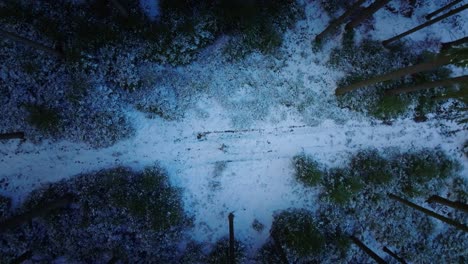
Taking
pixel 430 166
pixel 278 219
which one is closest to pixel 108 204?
pixel 278 219

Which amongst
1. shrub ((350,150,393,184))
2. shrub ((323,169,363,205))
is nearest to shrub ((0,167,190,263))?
shrub ((323,169,363,205))

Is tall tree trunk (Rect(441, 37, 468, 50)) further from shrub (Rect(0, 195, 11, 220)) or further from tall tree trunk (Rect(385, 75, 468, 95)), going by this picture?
shrub (Rect(0, 195, 11, 220))

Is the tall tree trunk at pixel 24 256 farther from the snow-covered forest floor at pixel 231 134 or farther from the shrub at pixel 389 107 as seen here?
the shrub at pixel 389 107

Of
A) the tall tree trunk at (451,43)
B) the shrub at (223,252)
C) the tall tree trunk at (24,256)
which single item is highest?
the tall tree trunk at (451,43)

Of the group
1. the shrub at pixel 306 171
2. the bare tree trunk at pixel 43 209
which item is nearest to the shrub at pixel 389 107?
the shrub at pixel 306 171

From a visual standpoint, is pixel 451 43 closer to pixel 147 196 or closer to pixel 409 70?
pixel 409 70

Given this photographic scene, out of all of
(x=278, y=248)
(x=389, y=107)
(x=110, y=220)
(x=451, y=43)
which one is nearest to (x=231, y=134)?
(x=278, y=248)

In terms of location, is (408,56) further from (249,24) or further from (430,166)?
(249,24)
